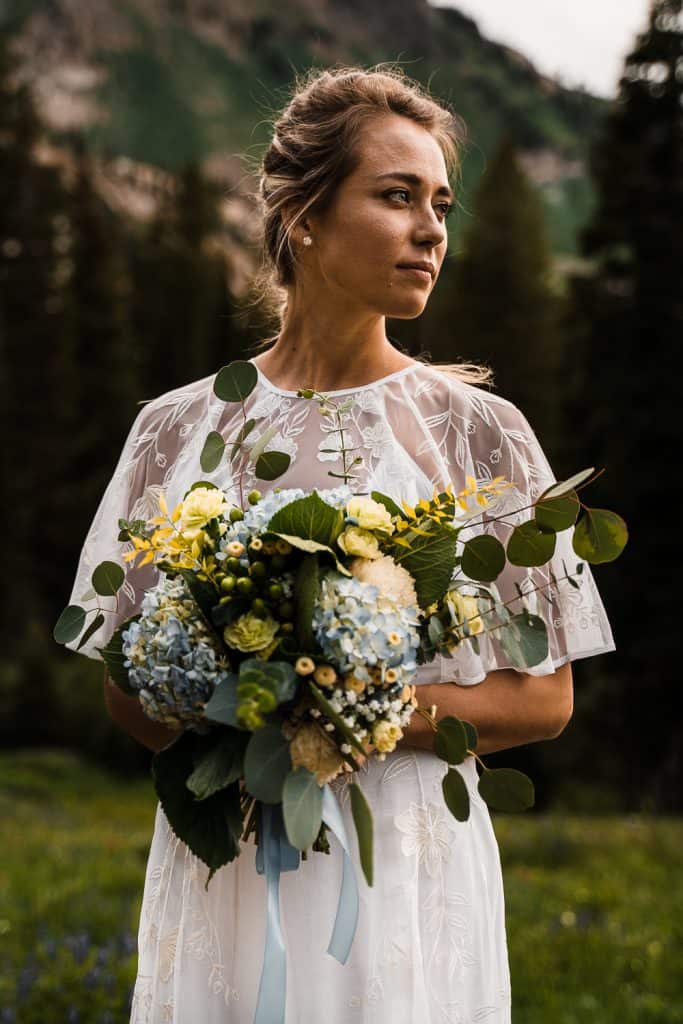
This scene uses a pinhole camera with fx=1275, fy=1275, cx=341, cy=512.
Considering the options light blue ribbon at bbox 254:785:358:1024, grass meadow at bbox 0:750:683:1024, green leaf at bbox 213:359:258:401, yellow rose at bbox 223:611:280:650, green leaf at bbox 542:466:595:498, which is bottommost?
grass meadow at bbox 0:750:683:1024

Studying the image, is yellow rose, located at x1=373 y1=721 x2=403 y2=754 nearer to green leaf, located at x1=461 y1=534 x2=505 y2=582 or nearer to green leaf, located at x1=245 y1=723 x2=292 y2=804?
green leaf, located at x1=245 y1=723 x2=292 y2=804

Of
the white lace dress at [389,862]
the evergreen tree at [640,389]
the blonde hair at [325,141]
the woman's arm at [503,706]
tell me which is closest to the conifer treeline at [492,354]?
the evergreen tree at [640,389]

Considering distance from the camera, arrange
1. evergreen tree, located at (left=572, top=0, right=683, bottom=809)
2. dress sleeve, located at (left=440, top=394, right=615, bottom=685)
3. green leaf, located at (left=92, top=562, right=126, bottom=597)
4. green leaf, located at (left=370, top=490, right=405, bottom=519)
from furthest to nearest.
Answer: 1. evergreen tree, located at (left=572, top=0, right=683, bottom=809)
2. dress sleeve, located at (left=440, top=394, right=615, bottom=685)
3. green leaf, located at (left=92, top=562, right=126, bottom=597)
4. green leaf, located at (left=370, top=490, right=405, bottom=519)

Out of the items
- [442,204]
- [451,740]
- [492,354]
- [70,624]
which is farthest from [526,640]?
[492,354]

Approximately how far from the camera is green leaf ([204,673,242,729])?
207cm

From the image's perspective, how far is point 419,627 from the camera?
2316mm

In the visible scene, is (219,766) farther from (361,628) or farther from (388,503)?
(388,503)

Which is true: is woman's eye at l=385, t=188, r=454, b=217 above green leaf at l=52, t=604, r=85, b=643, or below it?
above

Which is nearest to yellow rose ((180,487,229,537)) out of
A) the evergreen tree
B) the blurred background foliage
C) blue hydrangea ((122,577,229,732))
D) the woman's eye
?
blue hydrangea ((122,577,229,732))

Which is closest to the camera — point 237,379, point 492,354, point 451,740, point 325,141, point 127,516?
point 451,740

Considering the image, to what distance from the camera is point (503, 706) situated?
261 cm

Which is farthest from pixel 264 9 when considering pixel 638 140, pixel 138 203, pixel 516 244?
pixel 638 140

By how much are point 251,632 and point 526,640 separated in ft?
1.72

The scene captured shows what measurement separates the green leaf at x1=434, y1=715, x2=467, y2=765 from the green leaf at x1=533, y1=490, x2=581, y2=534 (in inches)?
15.4
